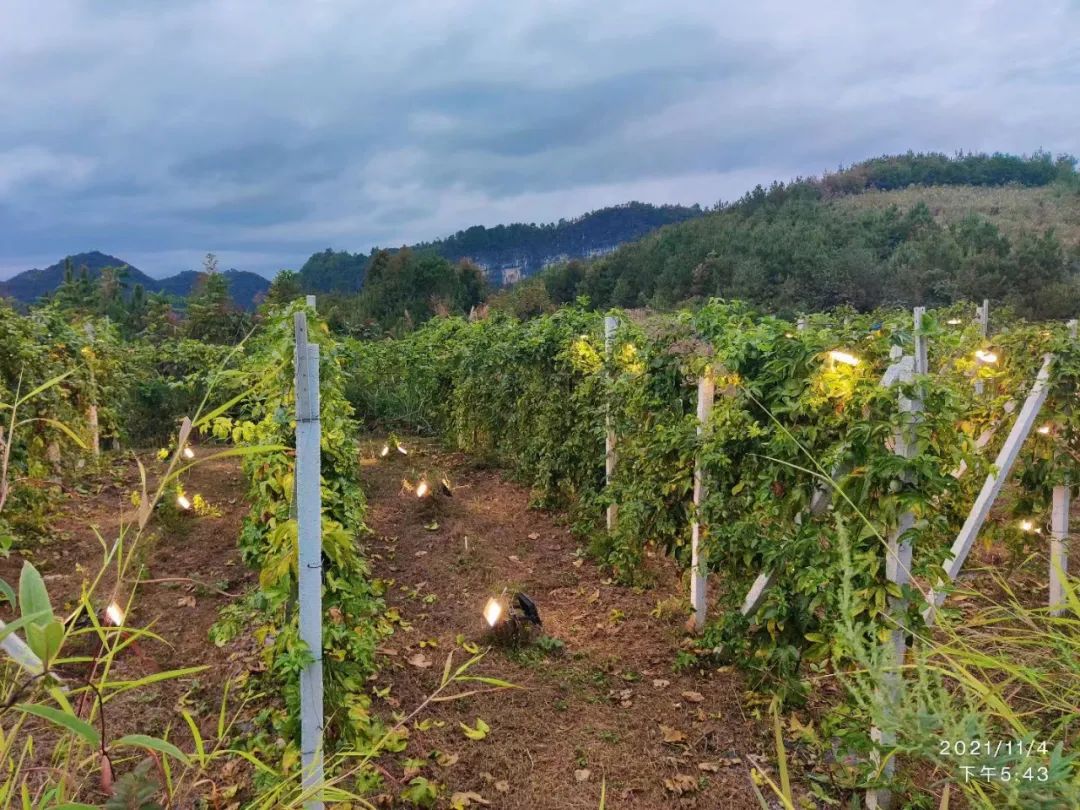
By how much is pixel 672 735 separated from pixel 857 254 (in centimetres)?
3032

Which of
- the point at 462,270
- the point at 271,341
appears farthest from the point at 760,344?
the point at 462,270

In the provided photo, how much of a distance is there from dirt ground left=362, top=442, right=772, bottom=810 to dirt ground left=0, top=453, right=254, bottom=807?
991 millimetres

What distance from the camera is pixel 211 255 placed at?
1956 centimetres

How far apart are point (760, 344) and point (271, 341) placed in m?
2.66

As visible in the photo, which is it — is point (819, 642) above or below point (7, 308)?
below

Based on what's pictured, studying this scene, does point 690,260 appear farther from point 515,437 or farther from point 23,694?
point 23,694

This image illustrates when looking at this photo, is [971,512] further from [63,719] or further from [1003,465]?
[63,719]

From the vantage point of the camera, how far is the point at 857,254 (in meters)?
29.0

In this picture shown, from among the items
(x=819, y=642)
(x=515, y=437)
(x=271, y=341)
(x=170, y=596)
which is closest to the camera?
(x=819, y=642)

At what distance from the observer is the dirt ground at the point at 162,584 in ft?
10.4

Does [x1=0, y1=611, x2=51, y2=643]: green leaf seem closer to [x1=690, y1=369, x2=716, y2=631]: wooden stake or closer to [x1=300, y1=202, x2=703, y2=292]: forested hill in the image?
[x1=690, y1=369, x2=716, y2=631]: wooden stake

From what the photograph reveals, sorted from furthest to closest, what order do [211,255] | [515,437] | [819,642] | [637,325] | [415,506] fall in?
[211,255] < [515,437] < [415,506] < [637,325] < [819,642]

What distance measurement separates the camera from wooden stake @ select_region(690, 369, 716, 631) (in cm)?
388

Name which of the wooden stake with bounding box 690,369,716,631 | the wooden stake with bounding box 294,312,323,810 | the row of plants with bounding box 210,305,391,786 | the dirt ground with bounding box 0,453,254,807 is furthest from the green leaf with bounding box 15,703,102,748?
the wooden stake with bounding box 690,369,716,631
